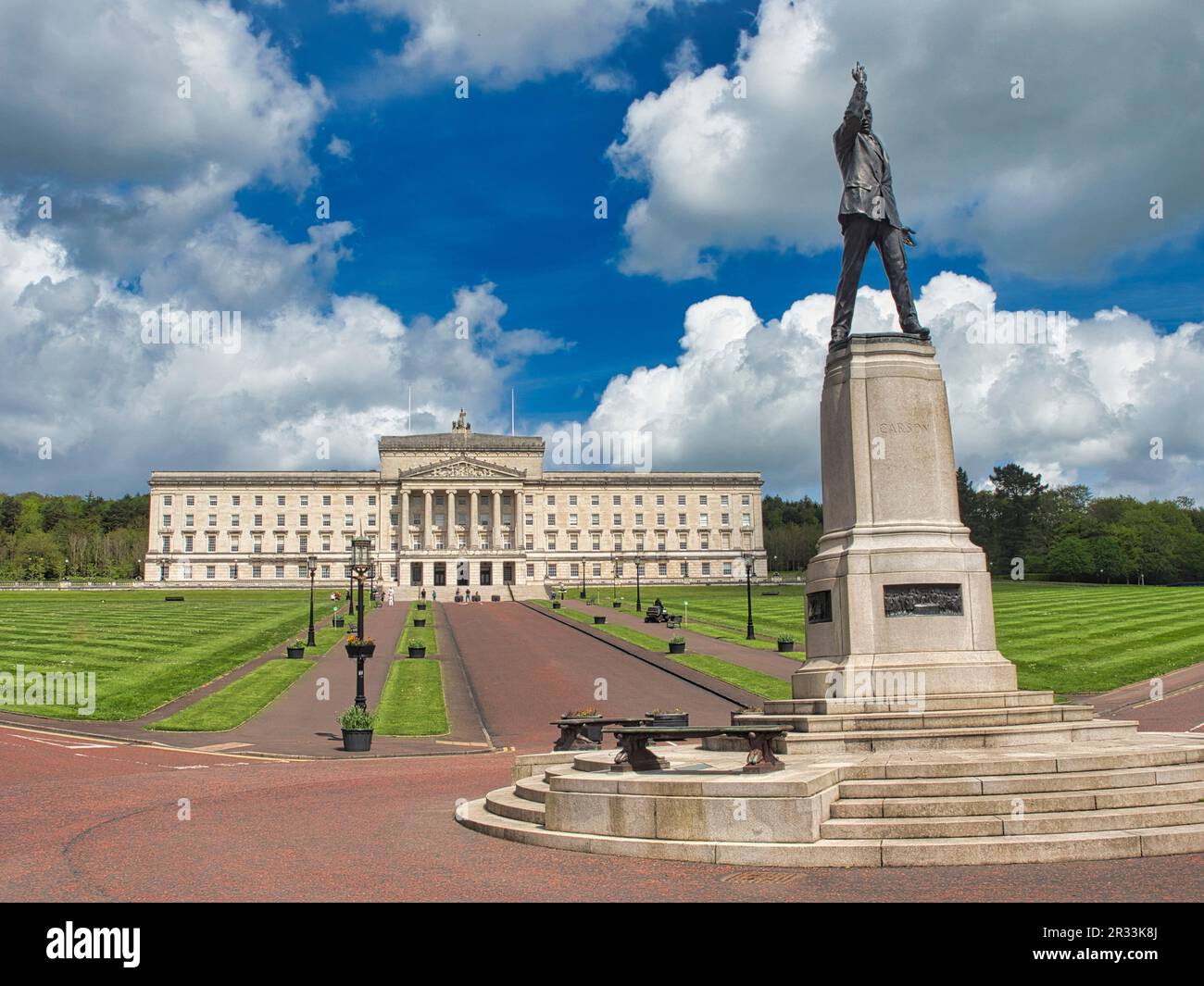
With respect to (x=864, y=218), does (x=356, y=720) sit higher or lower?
lower

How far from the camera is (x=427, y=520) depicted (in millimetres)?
142250

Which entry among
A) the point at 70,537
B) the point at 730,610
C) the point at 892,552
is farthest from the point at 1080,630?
the point at 70,537

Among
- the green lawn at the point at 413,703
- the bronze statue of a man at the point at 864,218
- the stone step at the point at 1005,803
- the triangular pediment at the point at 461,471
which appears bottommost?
the green lawn at the point at 413,703

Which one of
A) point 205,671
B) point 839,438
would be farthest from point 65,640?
point 839,438

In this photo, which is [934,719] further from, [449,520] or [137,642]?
[449,520]

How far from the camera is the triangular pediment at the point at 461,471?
472 ft

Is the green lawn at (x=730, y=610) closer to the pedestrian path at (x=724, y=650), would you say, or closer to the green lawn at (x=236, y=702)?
the pedestrian path at (x=724, y=650)

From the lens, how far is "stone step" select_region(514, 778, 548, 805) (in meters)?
13.6

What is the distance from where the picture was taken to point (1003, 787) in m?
11.2

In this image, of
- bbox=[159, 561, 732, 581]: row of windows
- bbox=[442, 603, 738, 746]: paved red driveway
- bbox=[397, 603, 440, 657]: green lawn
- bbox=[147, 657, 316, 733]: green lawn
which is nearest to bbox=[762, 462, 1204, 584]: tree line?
bbox=[159, 561, 732, 581]: row of windows

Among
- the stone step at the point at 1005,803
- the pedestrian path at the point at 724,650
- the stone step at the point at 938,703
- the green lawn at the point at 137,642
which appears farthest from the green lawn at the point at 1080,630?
the green lawn at the point at 137,642

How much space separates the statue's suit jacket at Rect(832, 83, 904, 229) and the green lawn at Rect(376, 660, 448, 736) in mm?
18716

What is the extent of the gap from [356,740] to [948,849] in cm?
1846

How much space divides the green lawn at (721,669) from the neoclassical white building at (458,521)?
78.4 metres
